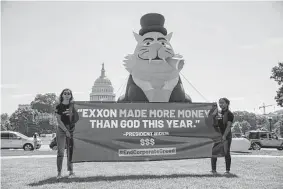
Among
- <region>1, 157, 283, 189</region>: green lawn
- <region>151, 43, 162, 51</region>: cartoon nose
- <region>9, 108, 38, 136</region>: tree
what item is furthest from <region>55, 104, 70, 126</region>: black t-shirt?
<region>9, 108, 38, 136</region>: tree

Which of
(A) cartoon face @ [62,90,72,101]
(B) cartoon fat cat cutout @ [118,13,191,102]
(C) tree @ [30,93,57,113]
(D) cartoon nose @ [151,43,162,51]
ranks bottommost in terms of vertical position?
(A) cartoon face @ [62,90,72,101]

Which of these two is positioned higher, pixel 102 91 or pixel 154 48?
pixel 102 91

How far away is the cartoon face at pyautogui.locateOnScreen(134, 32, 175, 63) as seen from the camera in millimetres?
10375

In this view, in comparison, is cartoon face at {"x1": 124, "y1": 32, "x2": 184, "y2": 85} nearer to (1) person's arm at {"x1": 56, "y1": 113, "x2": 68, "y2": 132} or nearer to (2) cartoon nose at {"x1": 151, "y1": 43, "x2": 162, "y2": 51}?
(2) cartoon nose at {"x1": 151, "y1": 43, "x2": 162, "y2": 51}

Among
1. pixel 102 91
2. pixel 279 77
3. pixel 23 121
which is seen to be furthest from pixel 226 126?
pixel 102 91

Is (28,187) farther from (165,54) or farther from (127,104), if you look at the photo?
(165,54)

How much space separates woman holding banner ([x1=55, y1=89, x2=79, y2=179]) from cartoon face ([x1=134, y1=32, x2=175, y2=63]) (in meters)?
4.86

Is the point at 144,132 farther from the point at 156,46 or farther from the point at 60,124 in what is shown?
the point at 156,46

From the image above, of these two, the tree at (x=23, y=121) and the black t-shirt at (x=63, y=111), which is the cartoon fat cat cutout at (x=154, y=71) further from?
the tree at (x=23, y=121)

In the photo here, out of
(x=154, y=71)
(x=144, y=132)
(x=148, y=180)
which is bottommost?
(x=148, y=180)

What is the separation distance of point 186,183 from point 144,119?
194 cm

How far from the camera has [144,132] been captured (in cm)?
666

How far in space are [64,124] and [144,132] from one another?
5.92 feet

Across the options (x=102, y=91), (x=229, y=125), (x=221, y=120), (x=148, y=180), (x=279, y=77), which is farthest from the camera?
(x=102, y=91)
